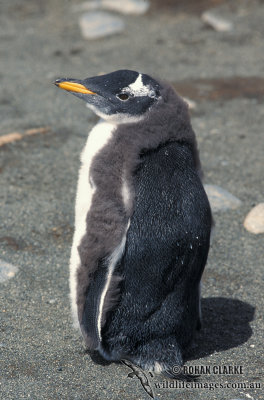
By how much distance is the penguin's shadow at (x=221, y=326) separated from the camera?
3.11 meters

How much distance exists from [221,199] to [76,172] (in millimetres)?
1018

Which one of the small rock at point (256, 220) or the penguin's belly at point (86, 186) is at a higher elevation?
the penguin's belly at point (86, 186)

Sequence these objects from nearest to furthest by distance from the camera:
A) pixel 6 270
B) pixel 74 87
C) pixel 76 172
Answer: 1. pixel 74 87
2. pixel 6 270
3. pixel 76 172

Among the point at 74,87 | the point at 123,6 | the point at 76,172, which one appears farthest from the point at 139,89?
the point at 123,6

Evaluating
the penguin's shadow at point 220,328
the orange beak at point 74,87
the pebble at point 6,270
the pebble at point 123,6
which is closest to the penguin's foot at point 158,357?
the penguin's shadow at point 220,328

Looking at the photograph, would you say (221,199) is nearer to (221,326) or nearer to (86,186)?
(221,326)

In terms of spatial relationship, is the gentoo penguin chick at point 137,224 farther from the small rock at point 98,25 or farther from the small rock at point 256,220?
the small rock at point 98,25

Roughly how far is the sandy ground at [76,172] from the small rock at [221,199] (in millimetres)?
55

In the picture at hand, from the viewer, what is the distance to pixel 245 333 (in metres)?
3.22

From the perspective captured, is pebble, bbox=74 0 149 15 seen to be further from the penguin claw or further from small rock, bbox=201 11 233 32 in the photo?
the penguin claw

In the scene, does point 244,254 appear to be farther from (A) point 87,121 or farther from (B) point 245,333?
(A) point 87,121

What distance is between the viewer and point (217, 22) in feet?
23.8

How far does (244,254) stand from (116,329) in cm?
127

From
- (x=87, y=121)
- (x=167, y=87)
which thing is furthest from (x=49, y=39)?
(x=167, y=87)
